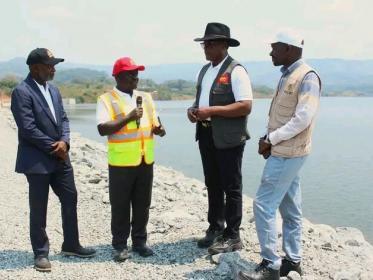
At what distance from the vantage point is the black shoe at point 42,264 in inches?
210

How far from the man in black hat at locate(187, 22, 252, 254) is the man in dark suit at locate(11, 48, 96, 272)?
4.97ft

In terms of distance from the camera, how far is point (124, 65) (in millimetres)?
5359

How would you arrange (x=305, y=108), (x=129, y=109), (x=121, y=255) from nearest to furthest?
(x=305, y=108), (x=129, y=109), (x=121, y=255)

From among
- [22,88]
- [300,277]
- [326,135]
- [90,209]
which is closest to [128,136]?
[22,88]

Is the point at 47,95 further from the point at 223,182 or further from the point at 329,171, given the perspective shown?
the point at 329,171

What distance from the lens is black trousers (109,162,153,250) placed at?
5.56 m

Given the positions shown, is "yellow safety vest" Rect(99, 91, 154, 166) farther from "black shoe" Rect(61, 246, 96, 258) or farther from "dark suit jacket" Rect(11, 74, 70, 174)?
"black shoe" Rect(61, 246, 96, 258)

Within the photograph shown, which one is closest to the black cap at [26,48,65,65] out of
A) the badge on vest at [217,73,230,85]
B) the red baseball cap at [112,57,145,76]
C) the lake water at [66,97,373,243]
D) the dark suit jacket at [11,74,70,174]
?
the dark suit jacket at [11,74,70,174]

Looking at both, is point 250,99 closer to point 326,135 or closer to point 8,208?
point 8,208

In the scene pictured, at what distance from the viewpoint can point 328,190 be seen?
1769cm

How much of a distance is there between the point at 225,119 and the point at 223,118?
2 centimetres

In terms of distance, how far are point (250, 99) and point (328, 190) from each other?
13335 mm

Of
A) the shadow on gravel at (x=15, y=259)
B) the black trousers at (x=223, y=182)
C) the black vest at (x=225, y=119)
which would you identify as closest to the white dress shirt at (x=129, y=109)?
the black trousers at (x=223, y=182)

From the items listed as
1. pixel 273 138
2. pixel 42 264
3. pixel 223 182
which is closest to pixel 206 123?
pixel 223 182
